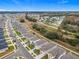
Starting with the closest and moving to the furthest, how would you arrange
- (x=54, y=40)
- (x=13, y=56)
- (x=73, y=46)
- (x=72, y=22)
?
(x=13, y=56), (x=73, y=46), (x=54, y=40), (x=72, y=22)

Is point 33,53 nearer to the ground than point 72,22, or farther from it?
nearer to the ground

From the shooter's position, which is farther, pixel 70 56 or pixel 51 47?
pixel 51 47

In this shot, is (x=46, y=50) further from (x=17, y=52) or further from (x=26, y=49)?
(x=17, y=52)

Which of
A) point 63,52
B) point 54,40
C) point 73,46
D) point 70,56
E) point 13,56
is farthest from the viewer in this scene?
point 54,40

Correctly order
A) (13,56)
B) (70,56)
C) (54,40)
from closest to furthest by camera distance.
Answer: (13,56) → (70,56) → (54,40)

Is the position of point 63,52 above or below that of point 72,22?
below

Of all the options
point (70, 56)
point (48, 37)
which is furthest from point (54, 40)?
point (70, 56)

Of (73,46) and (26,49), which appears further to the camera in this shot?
(73,46)

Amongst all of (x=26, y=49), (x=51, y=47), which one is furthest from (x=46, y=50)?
(x=26, y=49)

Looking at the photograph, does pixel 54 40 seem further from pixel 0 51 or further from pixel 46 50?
pixel 0 51
